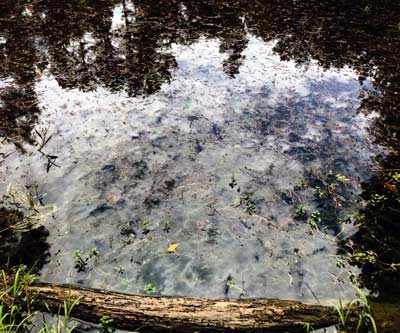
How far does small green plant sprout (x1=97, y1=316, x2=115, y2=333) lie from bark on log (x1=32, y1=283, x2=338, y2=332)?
37mm

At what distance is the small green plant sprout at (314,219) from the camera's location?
4.81 meters

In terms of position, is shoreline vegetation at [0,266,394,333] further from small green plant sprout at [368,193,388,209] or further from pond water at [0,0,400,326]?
small green plant sprout at [368,193,388,209]

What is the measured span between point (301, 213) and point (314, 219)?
195 mm

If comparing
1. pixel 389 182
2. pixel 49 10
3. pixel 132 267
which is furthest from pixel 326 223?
pixel 49 10

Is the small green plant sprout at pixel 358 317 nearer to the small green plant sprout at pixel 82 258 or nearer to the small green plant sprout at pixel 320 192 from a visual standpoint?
the small green plant sprout at pixel 320 192

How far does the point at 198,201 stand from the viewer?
206 inches

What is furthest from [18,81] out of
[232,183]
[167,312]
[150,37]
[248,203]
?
[167,312]

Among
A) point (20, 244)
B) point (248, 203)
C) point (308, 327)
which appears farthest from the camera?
point (248, 203)

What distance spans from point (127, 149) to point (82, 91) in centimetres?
245

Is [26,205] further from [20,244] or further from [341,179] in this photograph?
[341,179]

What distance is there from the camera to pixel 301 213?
4973 mm

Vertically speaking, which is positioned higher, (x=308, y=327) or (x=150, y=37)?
(x=150, y=37)

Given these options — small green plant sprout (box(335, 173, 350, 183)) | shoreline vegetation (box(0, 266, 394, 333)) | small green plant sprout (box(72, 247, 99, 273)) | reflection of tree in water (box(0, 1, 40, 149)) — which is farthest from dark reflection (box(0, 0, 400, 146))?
shoreline vegetation (box(0, 266, 394, 333))

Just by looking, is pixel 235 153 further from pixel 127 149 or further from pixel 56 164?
→ pixel 56 164
